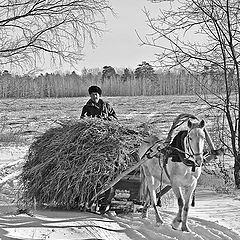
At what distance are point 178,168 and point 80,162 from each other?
163 cm

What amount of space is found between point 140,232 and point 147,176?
3.21 ft

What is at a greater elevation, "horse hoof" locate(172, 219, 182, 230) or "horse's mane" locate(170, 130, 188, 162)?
"horse's mane" locate(170, 130, 188, 162)

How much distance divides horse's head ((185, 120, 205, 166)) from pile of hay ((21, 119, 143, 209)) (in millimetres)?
1481

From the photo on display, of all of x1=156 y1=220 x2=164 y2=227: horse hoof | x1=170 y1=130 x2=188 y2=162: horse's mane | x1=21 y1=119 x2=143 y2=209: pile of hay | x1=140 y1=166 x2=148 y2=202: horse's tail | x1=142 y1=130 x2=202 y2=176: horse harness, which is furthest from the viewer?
x1=140 y1=166 x2=148 y2=202: horse's tail

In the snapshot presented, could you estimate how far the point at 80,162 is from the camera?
21.5 feet

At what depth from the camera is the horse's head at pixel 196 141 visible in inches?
209

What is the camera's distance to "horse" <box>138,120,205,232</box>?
5363mm

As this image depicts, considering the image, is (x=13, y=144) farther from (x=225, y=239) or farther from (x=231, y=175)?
(x=225, y=239)

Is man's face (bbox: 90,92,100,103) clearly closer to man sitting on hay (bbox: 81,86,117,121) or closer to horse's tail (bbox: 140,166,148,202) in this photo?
man sitting on hay (bbox: 81,86,117,121)

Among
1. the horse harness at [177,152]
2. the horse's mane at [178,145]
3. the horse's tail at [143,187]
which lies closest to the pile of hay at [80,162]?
the horse's tail at [143,187]

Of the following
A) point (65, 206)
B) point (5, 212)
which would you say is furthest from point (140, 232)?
point (5, 212)

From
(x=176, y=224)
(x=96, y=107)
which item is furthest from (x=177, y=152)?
(x=96, y=107)

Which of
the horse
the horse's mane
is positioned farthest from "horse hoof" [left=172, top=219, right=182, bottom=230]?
the horse's mane

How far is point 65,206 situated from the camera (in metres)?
6.75
